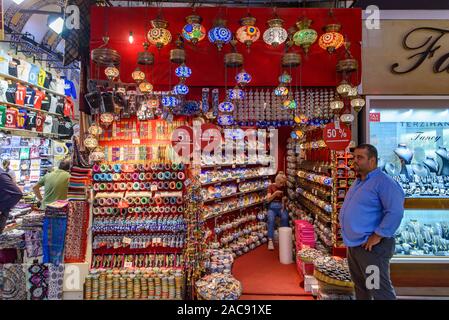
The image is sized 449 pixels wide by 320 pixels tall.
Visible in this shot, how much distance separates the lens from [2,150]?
698 cm

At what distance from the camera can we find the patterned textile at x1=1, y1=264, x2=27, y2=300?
3.42 metres

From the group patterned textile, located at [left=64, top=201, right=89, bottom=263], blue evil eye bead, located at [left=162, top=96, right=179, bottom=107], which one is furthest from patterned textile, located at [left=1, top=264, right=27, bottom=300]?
blue evil eye bead, located at [left=162, top=96, right=179, bottom=107]

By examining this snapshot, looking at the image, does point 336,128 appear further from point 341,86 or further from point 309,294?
point 309,294

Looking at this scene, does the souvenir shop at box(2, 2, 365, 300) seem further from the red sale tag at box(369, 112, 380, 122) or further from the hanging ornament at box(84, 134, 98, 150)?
the red sale tag at box(369, 112, 380, 122)

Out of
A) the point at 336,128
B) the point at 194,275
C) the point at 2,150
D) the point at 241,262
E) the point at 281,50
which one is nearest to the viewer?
the point at 194,275

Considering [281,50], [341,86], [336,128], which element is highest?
[281,50]

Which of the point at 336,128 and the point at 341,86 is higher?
the point at 341,86

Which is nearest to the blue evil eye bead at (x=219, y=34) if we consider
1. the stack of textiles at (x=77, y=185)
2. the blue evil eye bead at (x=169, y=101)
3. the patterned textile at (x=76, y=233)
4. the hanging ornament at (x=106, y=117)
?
the blue evil eye bead at (x=169, y=101)

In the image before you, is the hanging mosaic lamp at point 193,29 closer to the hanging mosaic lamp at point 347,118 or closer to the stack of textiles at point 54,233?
the hanging mosaic lamp at point 347,118

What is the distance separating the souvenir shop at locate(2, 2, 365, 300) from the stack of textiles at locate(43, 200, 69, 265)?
0.04 feet

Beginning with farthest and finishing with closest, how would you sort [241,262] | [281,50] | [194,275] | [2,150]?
[2,150] < [241,262] < [281,50] < [194,275]

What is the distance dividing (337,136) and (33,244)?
12.9 feet

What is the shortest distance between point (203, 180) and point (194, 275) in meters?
1.63

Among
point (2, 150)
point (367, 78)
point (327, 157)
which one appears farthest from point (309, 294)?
point (2, 150)
